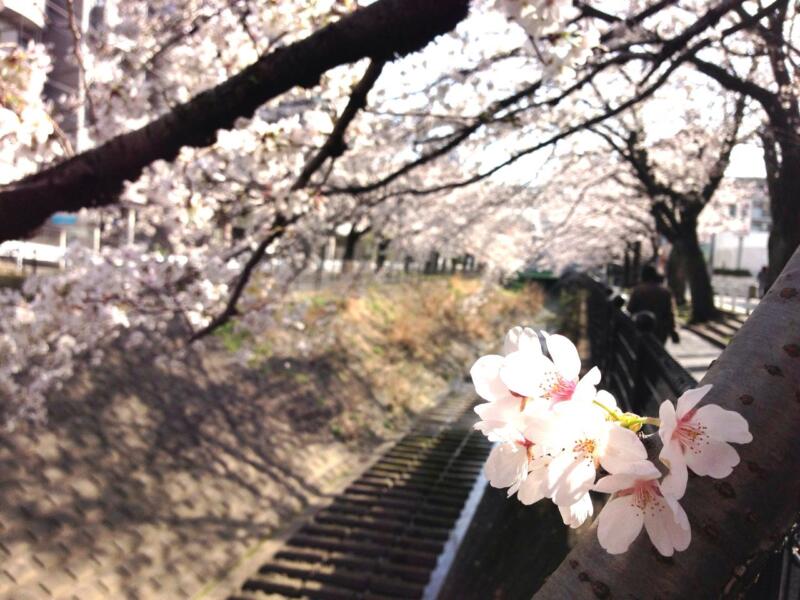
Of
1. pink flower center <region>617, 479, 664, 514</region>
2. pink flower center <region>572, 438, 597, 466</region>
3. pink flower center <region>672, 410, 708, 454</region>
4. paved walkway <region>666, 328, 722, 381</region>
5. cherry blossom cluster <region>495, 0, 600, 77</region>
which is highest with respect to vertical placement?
cherry blossom cluster <region>495, 0, 600, 77</region>

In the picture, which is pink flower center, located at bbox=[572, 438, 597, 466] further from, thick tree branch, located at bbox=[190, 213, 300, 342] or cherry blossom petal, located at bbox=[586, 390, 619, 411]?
thick tree branch, located at bbox=[190, 213, 300, 342]

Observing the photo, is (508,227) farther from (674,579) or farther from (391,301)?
(674,579)

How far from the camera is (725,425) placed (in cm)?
83

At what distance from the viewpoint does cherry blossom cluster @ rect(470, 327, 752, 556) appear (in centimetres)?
83

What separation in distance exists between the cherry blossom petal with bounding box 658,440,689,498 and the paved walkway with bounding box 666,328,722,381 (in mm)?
10159

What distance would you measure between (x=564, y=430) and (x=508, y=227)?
24.2 meters

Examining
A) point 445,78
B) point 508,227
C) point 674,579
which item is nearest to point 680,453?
point 674,579

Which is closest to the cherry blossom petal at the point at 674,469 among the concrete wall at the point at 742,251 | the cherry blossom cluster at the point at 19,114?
the cherry blossom cluster at the point at 19,114

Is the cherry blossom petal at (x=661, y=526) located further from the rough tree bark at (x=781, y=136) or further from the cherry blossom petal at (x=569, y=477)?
the rough tree bark at (x=781, y=136)

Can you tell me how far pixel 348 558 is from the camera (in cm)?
799

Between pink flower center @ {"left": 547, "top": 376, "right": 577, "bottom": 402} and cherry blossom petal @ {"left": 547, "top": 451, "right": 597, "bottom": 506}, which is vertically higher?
pink flower center @ {"left": 547, "top": 376, "right": 577, "bottom": 402}

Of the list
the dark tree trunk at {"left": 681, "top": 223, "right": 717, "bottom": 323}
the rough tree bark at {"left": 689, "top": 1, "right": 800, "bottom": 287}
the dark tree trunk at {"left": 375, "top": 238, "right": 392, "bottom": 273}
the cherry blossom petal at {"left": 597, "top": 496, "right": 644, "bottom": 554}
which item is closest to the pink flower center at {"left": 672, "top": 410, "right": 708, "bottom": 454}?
the cherry blossom petal at {"left": 597, "top": 496, "right": 644, "bottom": 554}

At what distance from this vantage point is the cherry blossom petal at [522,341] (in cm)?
96

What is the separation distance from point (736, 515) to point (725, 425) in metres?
0.14
